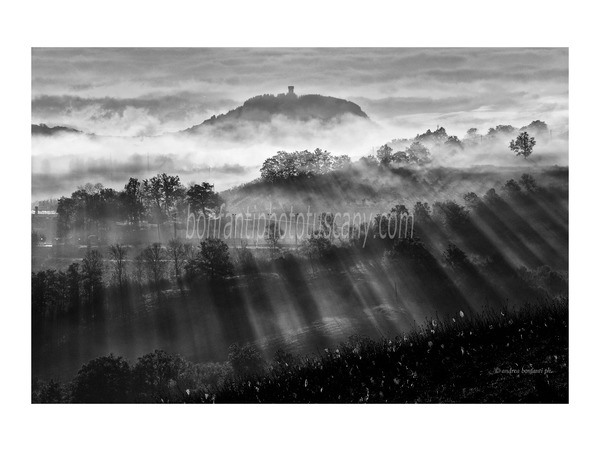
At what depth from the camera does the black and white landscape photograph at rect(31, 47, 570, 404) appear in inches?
369

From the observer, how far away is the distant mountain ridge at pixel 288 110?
31.2 ft

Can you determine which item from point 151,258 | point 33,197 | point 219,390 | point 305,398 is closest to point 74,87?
point 33,197

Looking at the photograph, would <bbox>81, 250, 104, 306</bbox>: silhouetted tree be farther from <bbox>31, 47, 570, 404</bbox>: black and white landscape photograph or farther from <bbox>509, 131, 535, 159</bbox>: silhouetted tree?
<bbox>509, 131, 535, 159</bbox>: silhouetted tree

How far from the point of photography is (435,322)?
31.2 ft

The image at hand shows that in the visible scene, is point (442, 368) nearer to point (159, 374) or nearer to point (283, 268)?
point (283, 268)

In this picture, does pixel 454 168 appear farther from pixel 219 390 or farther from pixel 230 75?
pixel 219 390

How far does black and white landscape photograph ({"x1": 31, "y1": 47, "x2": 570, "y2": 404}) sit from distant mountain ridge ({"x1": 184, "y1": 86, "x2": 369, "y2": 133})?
0.08ft

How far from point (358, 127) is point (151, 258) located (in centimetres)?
315

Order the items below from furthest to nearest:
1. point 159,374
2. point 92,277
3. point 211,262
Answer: point 211,262 < point 92,277 < point 159,374

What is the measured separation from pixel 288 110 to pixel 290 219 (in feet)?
4.58

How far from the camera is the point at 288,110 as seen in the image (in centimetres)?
962
